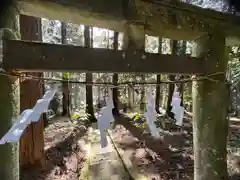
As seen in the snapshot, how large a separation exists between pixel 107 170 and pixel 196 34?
3.24 meters

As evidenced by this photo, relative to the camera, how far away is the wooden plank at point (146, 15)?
1.30 m

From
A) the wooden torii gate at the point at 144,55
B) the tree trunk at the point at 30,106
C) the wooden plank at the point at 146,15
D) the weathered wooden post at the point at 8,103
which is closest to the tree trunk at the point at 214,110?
the wooden torii gate at the point at 144,55

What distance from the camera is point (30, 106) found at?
2.90 meters

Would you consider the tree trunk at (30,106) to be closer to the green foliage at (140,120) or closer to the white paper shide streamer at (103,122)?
the white paper shide streamer at (103,122)

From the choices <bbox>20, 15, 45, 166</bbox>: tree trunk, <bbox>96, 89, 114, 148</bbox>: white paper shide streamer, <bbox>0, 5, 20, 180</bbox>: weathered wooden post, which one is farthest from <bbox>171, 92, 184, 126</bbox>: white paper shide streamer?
<bbox>20, 15, 45, 166</bbox>: tree trunk

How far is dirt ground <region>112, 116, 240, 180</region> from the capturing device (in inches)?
146

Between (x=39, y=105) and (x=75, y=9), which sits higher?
(x=75, y=9)

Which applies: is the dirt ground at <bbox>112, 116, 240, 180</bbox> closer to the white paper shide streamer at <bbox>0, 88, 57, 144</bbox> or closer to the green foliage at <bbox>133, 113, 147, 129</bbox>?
the green foliage at <bbox>133, 113, 147, 129</bbox>

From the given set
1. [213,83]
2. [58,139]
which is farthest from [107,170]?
[213,83]

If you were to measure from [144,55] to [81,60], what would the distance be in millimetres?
511

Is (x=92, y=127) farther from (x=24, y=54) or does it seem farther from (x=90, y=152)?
(x=24, y=54)

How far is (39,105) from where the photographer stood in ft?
4.03

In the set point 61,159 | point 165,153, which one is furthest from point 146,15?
point 165,153

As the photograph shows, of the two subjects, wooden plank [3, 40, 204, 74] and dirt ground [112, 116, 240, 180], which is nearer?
wooden plank [3, 40, 204, 74]
